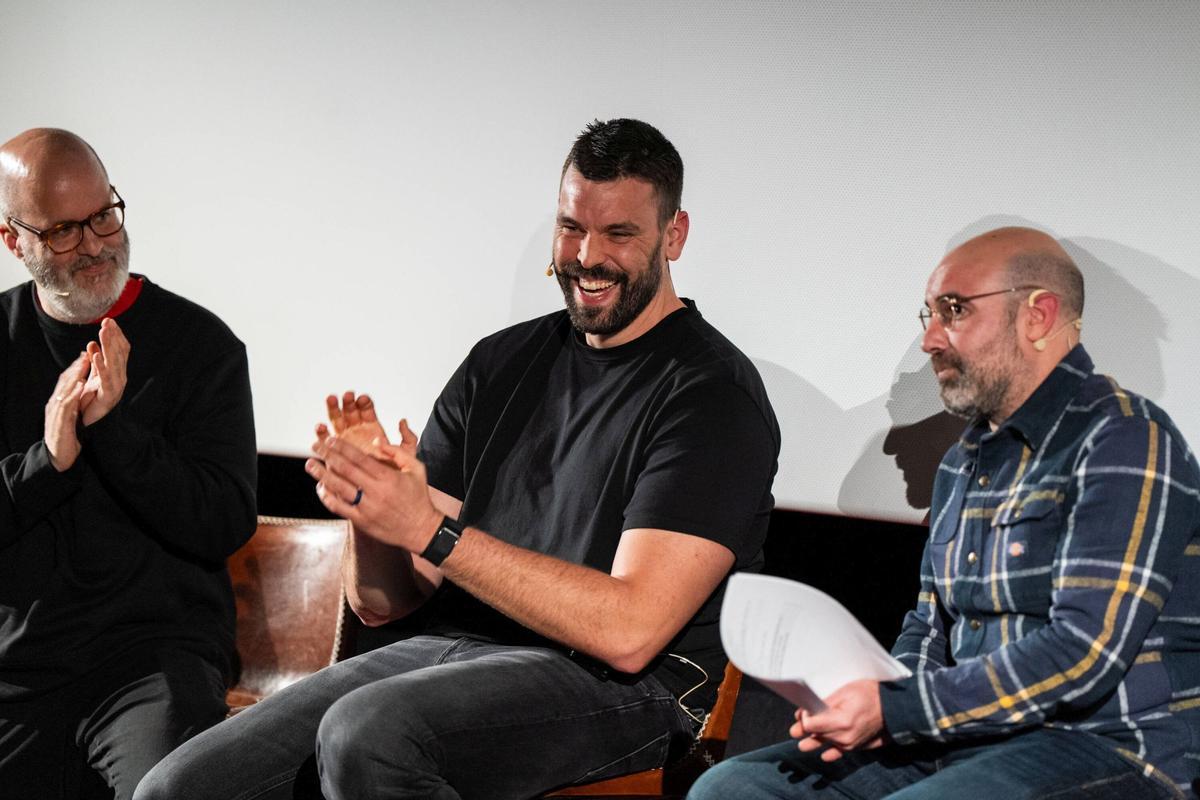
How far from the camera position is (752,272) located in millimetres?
2998

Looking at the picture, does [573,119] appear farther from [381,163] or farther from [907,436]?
[907,436]

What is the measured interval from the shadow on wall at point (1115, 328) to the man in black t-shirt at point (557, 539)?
1.74 ft

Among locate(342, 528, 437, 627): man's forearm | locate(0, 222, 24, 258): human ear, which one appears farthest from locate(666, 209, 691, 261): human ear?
locate(0, 222, 24, 258): human ear

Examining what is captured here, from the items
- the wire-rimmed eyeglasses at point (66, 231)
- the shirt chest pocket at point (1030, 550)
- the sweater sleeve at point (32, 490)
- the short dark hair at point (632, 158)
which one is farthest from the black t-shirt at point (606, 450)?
the wire-rimmed eyeglasses at point (66, 231)

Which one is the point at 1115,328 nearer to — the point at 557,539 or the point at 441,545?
the point at 557,539

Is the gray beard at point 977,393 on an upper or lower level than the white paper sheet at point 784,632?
upper

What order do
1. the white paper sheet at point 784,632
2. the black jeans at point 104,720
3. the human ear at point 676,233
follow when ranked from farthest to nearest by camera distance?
the human ear at point 676,233 < the black jeans at point 104,720 < the white paper sheet at point 784,632

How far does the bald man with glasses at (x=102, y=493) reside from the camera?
102 inches

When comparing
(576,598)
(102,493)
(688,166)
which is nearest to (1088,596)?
(576,598)

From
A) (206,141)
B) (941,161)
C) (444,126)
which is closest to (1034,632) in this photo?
(941,161)

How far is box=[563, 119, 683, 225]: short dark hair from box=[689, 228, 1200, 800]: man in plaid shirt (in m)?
0.62

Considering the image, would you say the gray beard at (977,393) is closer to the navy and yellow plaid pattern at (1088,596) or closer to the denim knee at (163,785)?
the navy and yellow plaid pattern at (1088,596)

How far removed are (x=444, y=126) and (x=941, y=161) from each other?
131 cm

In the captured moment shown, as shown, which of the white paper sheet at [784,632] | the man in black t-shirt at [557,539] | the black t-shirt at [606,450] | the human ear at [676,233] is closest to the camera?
the white paper sheet at [784,632]
